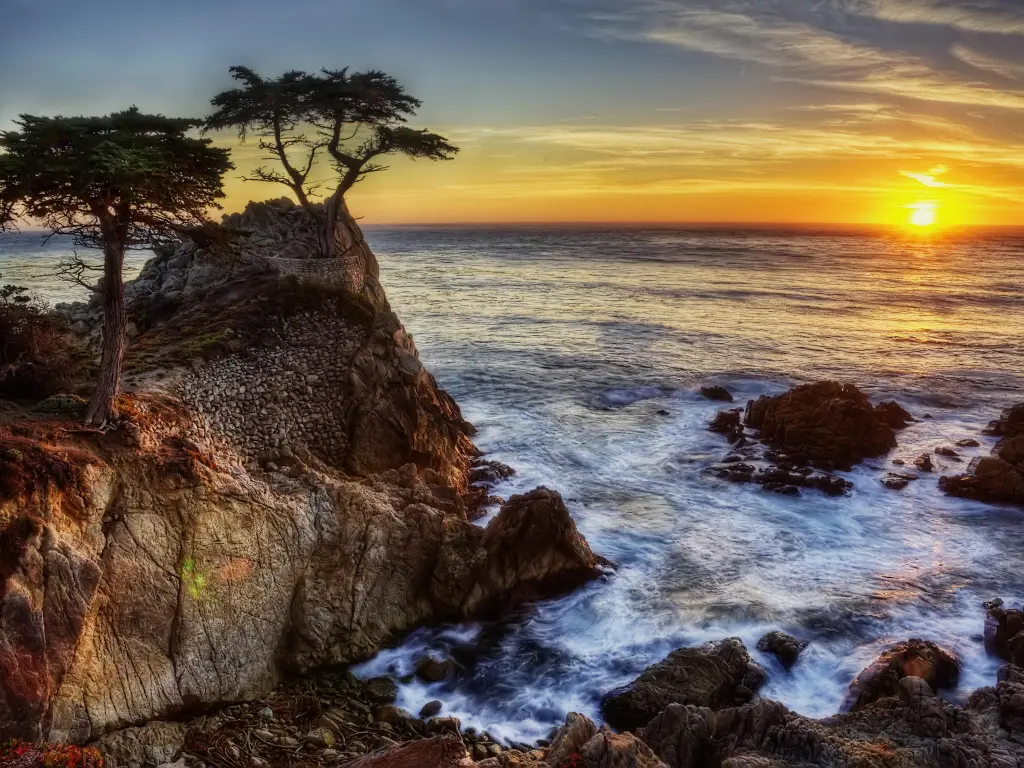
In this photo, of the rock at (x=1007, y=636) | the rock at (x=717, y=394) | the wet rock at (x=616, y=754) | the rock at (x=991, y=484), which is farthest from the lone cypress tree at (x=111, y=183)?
the rock at (x=717, y=394)

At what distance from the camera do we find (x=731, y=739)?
11906 millimetres

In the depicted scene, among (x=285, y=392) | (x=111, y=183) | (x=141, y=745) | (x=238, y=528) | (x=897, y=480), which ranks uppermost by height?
(x=111, y=183)

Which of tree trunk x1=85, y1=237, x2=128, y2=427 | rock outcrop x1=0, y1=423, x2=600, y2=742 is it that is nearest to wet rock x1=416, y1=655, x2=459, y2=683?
rock outcrop x1=0, y1=423, x2=600, y2=742

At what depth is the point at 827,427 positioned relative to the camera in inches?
1169

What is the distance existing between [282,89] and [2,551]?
20.9 m

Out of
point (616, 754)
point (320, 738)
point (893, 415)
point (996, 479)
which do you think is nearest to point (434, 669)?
point (320, 738)

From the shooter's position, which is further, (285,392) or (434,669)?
(285,392)

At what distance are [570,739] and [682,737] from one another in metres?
2.08

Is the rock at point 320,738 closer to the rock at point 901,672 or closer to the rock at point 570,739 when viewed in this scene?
the rock at point 570,739

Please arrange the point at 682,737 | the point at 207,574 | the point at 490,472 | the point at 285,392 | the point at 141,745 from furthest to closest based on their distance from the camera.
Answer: the point at 490,472, the point at 285,392, the point at 207,574, the point at 141,745, the point at 682,737

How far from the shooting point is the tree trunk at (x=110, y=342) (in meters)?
15.8

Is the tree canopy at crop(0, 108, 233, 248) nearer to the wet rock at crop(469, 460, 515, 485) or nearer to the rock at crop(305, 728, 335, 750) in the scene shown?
the rock at crop(305, 728, 335, 750)

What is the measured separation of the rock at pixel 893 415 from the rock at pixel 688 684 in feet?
69.6

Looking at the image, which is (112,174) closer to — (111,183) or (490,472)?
(111,183)
